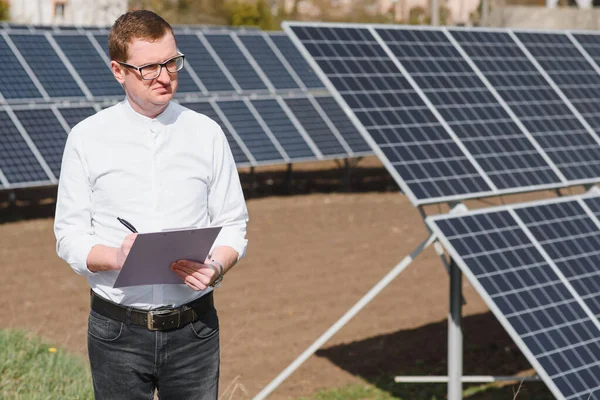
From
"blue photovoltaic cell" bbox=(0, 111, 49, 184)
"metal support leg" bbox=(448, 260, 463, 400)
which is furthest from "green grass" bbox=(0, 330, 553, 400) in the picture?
"blue photovoltaic cell" bbox=(0, 111, 49, 184)

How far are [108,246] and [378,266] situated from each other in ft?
28.6

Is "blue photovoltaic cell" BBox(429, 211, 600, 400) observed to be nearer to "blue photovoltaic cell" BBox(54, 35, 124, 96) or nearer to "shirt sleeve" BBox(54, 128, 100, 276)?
"shirt sleeve" BBox(54, 128, 100, 276)

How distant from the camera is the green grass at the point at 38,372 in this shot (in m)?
6.28

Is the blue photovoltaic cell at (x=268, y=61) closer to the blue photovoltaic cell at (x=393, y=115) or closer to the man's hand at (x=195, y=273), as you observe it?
the blue photovoltaic cell at (x=393, y=115)

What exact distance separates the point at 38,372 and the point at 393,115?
3.14m

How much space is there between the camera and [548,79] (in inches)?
371

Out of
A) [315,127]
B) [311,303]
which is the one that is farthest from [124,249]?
[315,127]

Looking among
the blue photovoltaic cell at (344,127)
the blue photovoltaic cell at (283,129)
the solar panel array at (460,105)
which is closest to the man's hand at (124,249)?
the solar panel array at (460,105)

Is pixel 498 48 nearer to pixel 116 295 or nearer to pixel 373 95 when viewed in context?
pixel 373 95

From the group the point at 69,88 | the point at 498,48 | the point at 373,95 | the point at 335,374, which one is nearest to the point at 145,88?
the point at 373,95

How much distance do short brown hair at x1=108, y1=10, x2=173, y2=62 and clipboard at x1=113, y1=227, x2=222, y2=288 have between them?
0.68 m

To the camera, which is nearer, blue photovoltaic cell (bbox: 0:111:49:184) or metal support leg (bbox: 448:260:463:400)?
metal support leg (bbox: 448:260:463:400)

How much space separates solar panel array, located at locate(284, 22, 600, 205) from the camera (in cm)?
752

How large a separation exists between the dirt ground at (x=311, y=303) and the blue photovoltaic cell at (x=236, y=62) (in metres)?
3.11
